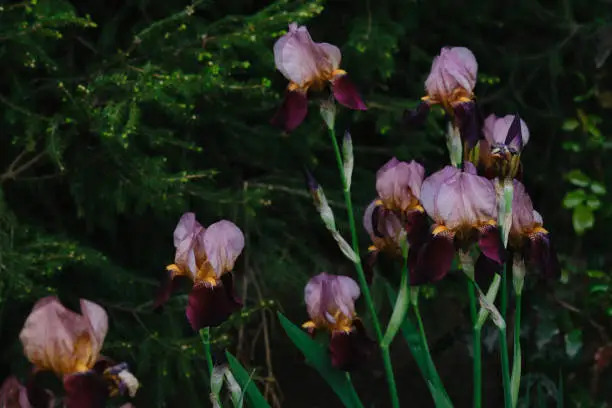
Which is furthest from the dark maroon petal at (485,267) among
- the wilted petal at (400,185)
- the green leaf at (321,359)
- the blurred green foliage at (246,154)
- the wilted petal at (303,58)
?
the blurred green foliage at (246,154)

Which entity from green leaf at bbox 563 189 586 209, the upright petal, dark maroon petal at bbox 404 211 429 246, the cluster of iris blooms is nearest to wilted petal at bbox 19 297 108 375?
the cluster of iris blooms

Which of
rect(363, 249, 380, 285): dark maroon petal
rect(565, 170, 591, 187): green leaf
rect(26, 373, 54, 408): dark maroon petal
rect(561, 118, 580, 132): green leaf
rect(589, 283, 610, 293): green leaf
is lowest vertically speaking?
rect(589, 283, 610, 293): green leaf

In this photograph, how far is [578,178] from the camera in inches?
133

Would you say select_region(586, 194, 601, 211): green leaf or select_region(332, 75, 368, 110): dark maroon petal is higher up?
select_region(332, 75, 368, 110): dark maroon petal

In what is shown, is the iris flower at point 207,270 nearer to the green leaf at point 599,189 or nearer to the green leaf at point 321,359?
the green leaf at point 321,359

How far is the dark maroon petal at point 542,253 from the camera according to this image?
1.56 meters

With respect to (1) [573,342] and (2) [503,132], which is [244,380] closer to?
(2) [503,132]

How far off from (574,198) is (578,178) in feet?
0.23

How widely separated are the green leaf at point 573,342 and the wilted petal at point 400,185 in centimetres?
195

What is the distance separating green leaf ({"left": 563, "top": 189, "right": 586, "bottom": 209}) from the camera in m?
3.36

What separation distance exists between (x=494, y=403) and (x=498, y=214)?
2.04m

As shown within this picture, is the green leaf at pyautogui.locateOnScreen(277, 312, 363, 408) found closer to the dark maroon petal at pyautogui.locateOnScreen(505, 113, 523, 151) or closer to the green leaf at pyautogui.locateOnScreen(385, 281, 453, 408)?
the green leaf at pyautogui.locateOnScreen(385, 281, 453, 408)

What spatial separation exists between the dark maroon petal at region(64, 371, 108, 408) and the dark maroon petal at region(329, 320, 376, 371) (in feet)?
1.55

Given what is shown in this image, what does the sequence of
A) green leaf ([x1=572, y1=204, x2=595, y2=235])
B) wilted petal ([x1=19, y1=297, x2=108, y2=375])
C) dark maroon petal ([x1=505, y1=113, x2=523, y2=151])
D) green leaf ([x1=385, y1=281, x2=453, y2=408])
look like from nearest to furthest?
1. wilted petal ([x1=19, y1=297, x2=108, y2=375])
2. dark maroon petal ([x1=505, y1=113, x2=523, y2=151])
3. green leaf ([x1=385, y1=281, x2=453, y2=408])
4. green leaf ([x1=572, y1=204, x2=595, y2=235])
